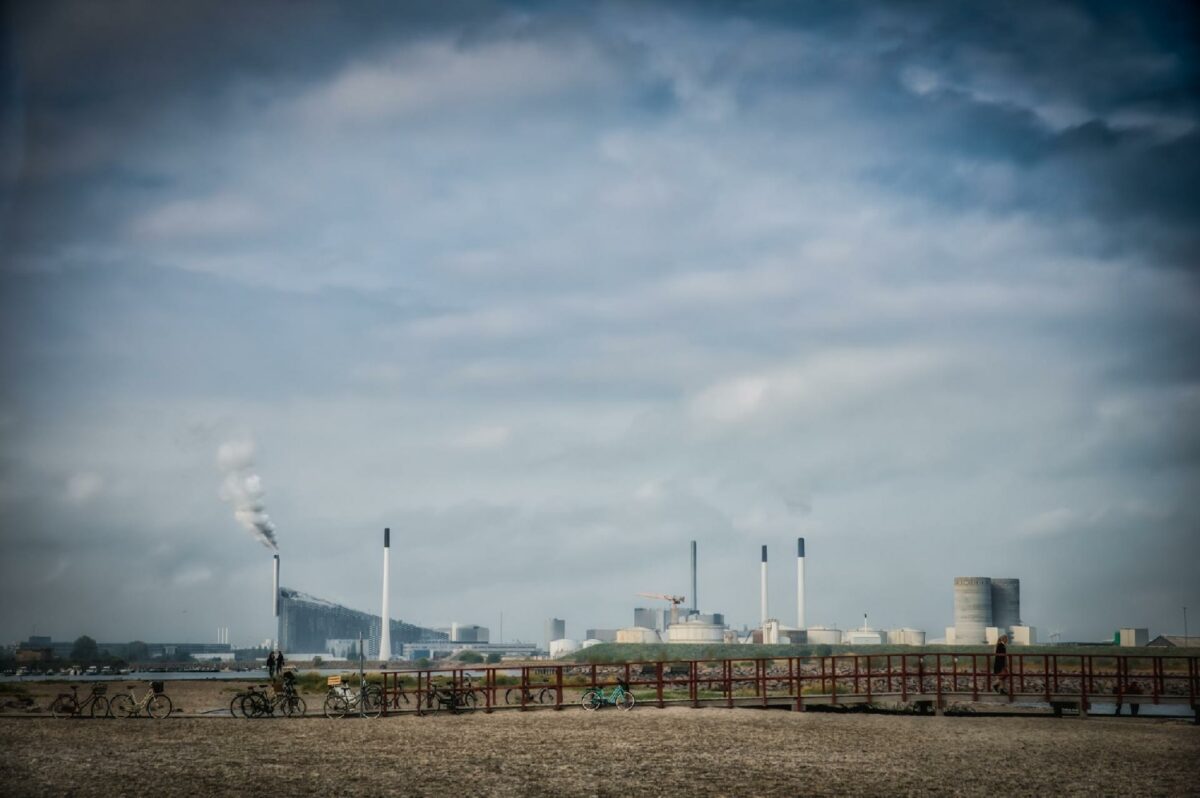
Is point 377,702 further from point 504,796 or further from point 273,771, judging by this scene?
point 504,796

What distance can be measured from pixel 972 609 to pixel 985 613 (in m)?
1.69

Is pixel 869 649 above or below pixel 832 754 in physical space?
below

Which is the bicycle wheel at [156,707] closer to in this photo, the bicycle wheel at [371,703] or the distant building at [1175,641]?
the bicycle wheel at [371,703]

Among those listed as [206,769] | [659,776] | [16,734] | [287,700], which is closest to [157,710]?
[287,700]

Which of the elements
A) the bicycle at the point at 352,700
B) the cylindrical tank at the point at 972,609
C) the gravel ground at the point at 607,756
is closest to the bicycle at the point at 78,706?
the gravel ground at the point at 607,756

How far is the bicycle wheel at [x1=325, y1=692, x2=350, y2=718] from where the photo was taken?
1515 inches

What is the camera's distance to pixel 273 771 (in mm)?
23688

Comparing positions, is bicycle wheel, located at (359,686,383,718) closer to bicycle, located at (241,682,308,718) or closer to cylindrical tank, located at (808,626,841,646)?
bicycle, located at (241,682,308,718)

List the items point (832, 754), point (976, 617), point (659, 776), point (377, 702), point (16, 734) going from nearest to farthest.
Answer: point (659, 776)
point (832, 754)
point (16, 734)
point (377, 702)
point (976, 617)

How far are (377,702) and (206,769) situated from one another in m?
15.3

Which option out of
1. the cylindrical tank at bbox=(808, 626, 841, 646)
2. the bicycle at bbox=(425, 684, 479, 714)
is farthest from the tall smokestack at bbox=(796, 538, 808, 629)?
the bicycle at bbox=(425, 684, 479, 714)

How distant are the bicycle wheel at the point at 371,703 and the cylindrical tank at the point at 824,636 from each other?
127 m

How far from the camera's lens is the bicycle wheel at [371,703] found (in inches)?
1497

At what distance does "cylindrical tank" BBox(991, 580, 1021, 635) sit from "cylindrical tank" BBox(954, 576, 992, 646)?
1617 millimetres
